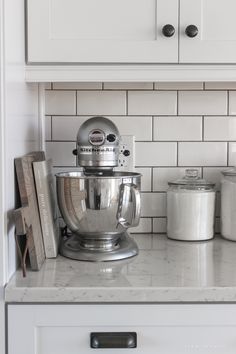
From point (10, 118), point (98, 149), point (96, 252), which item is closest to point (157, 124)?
point (98, 149)

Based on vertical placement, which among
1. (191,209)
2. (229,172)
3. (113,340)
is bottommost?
(113,340)

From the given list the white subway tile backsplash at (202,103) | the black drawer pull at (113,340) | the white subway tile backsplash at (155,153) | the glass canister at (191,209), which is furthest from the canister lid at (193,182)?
the black drawer pull at (113,340)

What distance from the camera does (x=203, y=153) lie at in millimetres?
1638

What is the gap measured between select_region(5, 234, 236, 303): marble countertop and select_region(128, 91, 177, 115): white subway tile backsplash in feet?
1.67

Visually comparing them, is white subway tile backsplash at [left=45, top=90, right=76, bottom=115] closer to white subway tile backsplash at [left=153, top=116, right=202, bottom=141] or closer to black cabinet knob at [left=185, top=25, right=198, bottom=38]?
white subway tile backsplash at [left=153, top=116, right=202, bottom=141]

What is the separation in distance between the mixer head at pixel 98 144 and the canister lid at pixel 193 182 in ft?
0.96

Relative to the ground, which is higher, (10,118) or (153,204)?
(10,118)

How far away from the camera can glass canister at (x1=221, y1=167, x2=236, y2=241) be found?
4.91ft

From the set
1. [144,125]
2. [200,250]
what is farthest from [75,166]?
[200,250]

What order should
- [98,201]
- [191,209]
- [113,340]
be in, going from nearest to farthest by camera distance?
[113,340] < [98,201] < [191,209]

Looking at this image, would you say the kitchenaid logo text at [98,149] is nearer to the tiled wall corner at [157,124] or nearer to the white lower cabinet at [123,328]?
the tiled wall corner at [157,124]

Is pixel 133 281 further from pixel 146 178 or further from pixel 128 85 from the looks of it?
pixel 128 85

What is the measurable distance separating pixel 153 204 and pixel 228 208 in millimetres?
254

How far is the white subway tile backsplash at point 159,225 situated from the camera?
65.1 inches
